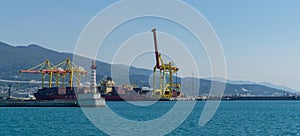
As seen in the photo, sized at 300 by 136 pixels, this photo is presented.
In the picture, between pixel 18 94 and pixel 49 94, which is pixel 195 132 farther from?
pixel 18 94

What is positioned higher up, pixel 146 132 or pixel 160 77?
pixel 160 77

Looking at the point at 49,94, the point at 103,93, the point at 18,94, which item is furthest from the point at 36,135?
the point at 18,94

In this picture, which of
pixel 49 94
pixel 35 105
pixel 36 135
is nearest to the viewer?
pixel 36 135

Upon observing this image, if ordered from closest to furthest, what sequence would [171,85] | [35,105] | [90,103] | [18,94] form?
[90,103], [35,105], [171,85], [18,94]

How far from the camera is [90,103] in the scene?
6956cm

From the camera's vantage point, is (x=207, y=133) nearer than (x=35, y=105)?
Yes

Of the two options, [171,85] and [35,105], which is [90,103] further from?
[171,85]

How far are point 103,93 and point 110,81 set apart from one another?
5.87 metres

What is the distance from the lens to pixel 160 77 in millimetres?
125688

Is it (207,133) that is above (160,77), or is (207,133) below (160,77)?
below

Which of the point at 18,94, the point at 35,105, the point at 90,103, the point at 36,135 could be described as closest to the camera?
the point at 36,135

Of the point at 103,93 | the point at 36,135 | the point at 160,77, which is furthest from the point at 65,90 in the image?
the point at 36,135

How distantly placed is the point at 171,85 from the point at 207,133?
9927cm

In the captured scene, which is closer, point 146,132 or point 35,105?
point 146,132
